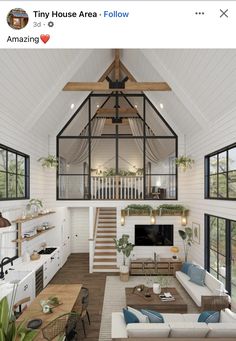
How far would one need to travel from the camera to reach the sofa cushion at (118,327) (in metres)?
4.60

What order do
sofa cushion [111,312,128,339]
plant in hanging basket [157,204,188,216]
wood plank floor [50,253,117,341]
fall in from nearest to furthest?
sofa cushion [111,312,128,339]
wood plank floor [50,253,117,341]
plant in hanging basket [157,204,188,216]

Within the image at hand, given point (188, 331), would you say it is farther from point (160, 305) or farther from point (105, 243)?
point (105, 243)

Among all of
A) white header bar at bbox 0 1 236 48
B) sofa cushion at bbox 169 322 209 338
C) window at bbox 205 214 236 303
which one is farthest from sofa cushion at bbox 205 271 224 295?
white header bar at bbox 0 1 236 48

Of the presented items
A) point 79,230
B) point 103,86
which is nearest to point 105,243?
point 79,230

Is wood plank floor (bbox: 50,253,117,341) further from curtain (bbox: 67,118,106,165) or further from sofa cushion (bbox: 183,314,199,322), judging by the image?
curtain (bbox: 67,118,106,165)

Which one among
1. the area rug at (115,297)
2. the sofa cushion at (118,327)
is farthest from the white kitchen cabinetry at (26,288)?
the sofa cushion at (118,327)

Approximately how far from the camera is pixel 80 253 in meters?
12.9

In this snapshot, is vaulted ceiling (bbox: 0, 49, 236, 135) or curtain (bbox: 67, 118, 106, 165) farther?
curtain (bbox: 67, 118, 106, 165)

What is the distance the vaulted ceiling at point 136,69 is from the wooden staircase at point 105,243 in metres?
4.99

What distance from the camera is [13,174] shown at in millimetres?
7340

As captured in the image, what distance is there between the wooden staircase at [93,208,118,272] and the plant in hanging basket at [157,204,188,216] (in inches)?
99.9

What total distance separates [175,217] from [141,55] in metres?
6.10

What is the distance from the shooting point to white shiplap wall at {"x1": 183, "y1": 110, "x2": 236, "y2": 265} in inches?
248

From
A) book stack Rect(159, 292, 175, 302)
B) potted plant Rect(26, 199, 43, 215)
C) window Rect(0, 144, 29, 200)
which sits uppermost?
window Rect(0, 144, 29, 200)
